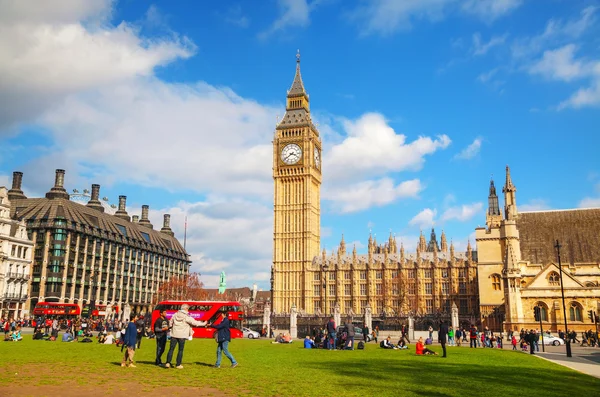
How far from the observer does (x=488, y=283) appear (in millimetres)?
77125

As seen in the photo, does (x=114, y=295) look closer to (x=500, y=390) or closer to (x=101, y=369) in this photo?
(x=101, y=369)

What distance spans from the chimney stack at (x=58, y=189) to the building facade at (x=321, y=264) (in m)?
41.3

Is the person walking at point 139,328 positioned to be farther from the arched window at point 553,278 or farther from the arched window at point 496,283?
the arched window at point 496,283

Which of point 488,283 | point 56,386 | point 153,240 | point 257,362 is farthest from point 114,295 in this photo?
point 56,386

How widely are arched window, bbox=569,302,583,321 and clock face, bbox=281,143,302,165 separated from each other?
6338cm

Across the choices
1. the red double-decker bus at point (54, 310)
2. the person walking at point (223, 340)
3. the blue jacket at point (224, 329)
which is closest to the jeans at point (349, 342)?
the person walking at point (223, 340)

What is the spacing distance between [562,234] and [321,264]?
150 ft

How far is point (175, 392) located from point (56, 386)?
309cm

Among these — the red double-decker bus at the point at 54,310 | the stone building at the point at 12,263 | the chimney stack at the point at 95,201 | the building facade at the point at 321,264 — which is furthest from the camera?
the chimney stack at the point at 95,201

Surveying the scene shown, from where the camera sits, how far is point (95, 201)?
358ft

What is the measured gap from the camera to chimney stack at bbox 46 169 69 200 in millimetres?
93812

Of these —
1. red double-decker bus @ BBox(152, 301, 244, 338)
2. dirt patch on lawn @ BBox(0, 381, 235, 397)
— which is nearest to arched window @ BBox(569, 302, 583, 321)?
red double-decker bus @ BBox(152, 301, 244, 338)

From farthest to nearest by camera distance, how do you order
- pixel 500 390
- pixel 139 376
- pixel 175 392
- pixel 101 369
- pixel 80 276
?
pixel 80 276
pixel 101 369
pixel 139 376
pixel 500 390
pixel 175 392

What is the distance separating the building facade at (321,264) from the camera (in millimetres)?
96312
